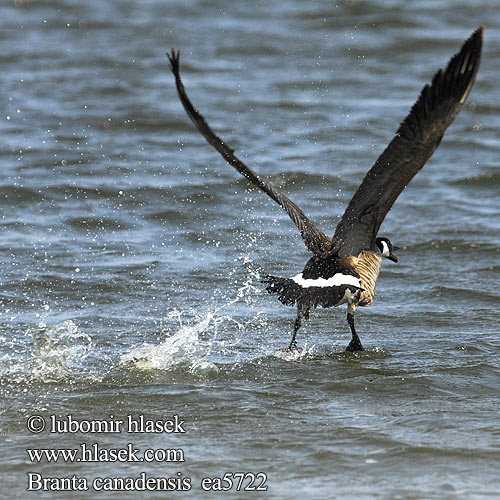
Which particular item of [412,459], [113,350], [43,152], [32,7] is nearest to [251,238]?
[113,350]

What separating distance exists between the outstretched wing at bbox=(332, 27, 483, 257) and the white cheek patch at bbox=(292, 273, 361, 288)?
40 centimetres

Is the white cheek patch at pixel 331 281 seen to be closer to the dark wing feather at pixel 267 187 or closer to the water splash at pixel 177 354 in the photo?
the dark wing feather at pixel 267 187

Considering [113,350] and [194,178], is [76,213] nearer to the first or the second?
[194,178]

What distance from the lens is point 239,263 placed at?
340 inches

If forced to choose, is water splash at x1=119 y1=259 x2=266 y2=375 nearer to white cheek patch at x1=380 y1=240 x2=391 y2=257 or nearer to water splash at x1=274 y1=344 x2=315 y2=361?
water splash at x1=274 y1=344 x2=315 y2=361

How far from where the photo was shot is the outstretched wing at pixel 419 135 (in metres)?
5.33

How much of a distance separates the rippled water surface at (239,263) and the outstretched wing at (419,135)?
3.47ft

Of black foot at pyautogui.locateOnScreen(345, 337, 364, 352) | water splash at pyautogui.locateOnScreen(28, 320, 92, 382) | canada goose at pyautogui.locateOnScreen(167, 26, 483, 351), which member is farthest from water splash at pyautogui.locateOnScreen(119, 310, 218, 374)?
black foot at pyautogui.locateOnScreen(345, 337, 364, 352)

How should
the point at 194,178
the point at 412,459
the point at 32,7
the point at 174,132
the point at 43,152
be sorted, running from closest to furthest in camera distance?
the point at 412,459, the point at 194,178, the point at 43,152, the point at 174,132, the point at 32,7

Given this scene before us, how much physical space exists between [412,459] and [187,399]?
1438mm

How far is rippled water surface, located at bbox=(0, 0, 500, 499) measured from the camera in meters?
4.94

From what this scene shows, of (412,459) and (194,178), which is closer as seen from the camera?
(412,459)

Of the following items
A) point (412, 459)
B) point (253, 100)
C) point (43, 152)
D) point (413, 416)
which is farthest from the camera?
point (253, 100)

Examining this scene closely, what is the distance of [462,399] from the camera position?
561 centimetres
